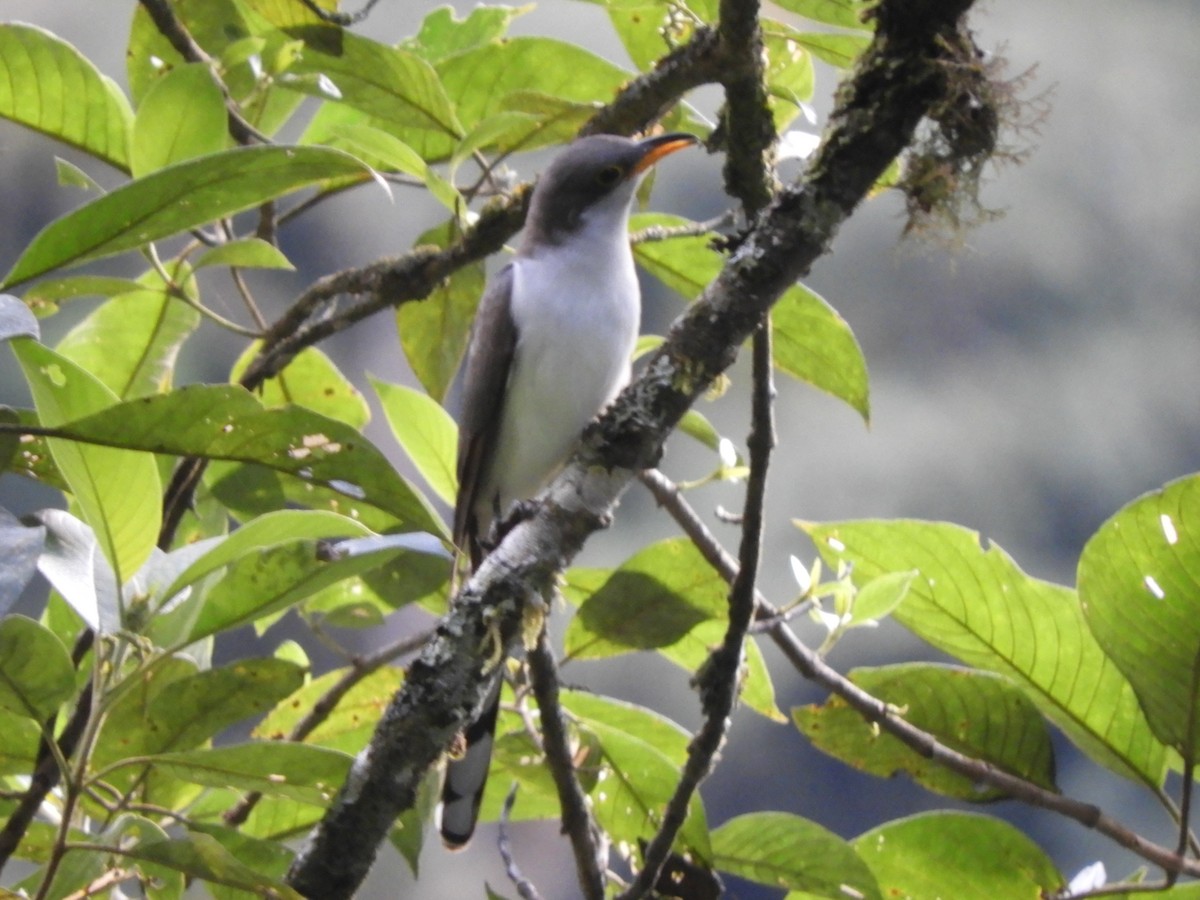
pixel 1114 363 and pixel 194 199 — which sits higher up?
pixel 1114 363

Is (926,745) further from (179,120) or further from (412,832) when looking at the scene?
(179,120)

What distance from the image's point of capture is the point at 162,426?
1515mm

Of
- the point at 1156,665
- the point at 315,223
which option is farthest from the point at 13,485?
the point at 1156,665

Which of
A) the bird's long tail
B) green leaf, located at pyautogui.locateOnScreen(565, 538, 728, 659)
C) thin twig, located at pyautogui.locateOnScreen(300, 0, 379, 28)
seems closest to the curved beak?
thin twig, located at pyautogui.locateOnScreen(300, 0, 379, 28)

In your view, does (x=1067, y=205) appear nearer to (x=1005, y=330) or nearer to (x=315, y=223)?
(x=1005, y=330)

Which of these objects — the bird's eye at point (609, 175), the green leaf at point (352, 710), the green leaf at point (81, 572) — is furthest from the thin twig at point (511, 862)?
the bird's eye at point (609, 175)

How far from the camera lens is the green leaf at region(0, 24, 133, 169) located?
7.04ft

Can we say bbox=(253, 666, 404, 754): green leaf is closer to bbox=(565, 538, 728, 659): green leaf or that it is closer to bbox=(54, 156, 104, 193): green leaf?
bbox=(565, 538, 728, 659): green leaf

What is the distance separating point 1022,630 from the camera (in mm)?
2107

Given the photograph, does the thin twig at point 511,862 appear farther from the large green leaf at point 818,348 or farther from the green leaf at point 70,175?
the green leaf at point 70,175

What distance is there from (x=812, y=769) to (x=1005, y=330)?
7.84 ft

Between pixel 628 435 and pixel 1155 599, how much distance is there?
0.88 metres

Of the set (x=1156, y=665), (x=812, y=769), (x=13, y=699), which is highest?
(x=1156, y=665)

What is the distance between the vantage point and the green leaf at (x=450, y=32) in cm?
282
